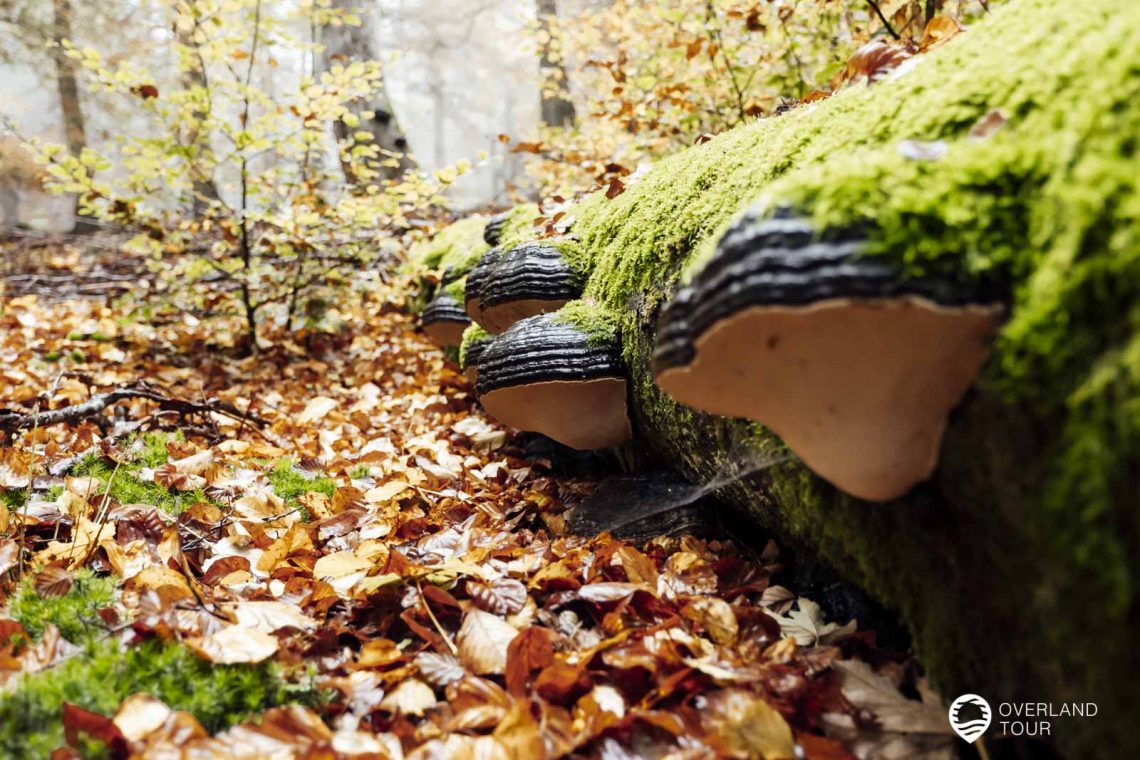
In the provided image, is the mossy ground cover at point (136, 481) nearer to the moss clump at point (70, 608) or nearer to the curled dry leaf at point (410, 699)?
the moss clump at point (70, 608)

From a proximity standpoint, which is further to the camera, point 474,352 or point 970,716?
point 474,352

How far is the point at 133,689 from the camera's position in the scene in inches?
59.9

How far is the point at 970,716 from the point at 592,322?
175 cm

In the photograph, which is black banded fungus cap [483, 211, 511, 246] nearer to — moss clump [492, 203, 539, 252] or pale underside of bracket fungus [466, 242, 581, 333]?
moss clump [492, 203, 539, 252]

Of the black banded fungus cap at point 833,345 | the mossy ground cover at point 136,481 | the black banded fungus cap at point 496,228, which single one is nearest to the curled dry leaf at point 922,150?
the black banded fungus cap at point 833,345

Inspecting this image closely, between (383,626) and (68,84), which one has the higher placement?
(68,84)

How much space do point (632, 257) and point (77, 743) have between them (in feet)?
7.25

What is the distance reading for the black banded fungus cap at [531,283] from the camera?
3107 mm

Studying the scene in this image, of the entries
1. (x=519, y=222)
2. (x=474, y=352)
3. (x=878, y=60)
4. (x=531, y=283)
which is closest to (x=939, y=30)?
(x=878, y=60)

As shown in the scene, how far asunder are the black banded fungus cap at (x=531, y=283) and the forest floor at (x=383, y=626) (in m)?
0.91

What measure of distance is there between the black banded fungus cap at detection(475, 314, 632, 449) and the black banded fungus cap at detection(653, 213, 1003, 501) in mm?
1148

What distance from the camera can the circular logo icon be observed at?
1276mm

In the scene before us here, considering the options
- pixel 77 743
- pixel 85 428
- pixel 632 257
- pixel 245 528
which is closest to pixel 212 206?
pixel 85 428

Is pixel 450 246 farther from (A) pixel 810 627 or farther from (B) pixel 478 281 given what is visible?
(A) pixel 810 627
